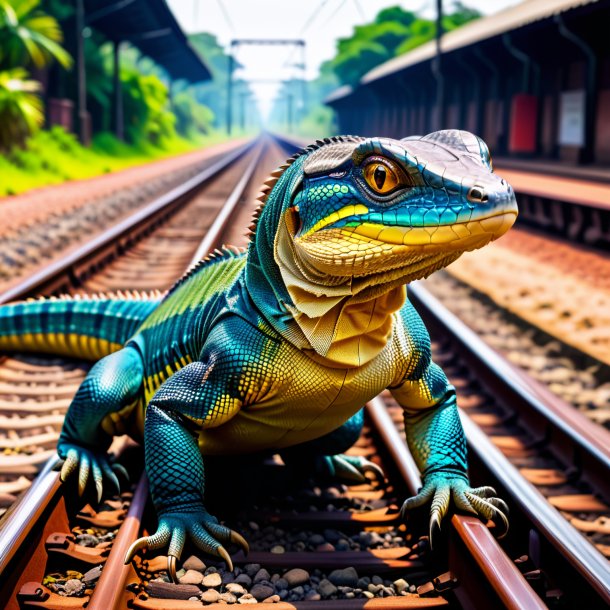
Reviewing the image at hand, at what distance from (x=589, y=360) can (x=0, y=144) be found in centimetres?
1719

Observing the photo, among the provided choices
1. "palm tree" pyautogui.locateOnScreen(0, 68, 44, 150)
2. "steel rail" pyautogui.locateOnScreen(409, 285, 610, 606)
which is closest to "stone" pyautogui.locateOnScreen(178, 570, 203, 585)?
"steel rail" pyautogui.locateOnScreen(409, 285, 610, 606)

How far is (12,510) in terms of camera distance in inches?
112

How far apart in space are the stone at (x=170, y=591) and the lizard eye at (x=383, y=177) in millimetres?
1393

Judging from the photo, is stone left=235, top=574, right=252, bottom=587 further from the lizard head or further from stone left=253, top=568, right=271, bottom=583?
the lizard head

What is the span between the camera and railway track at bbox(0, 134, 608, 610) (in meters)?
2.47

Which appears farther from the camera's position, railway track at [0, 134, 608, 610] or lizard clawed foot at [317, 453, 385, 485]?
lizard clawed foot at [317, 453, 385, 485]

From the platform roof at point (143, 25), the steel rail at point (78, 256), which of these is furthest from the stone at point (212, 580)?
the platform roof at point (143, 25)

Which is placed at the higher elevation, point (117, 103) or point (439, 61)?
point (439, 61)

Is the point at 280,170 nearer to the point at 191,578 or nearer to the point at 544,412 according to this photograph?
the point at 191,578

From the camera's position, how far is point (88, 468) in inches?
127

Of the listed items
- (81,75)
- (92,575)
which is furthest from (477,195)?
(81,75)

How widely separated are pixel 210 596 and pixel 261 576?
22cm

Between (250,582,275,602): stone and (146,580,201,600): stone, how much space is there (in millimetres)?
183

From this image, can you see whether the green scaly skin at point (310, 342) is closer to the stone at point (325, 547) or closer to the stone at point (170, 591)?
the stone at point (170, 591)
